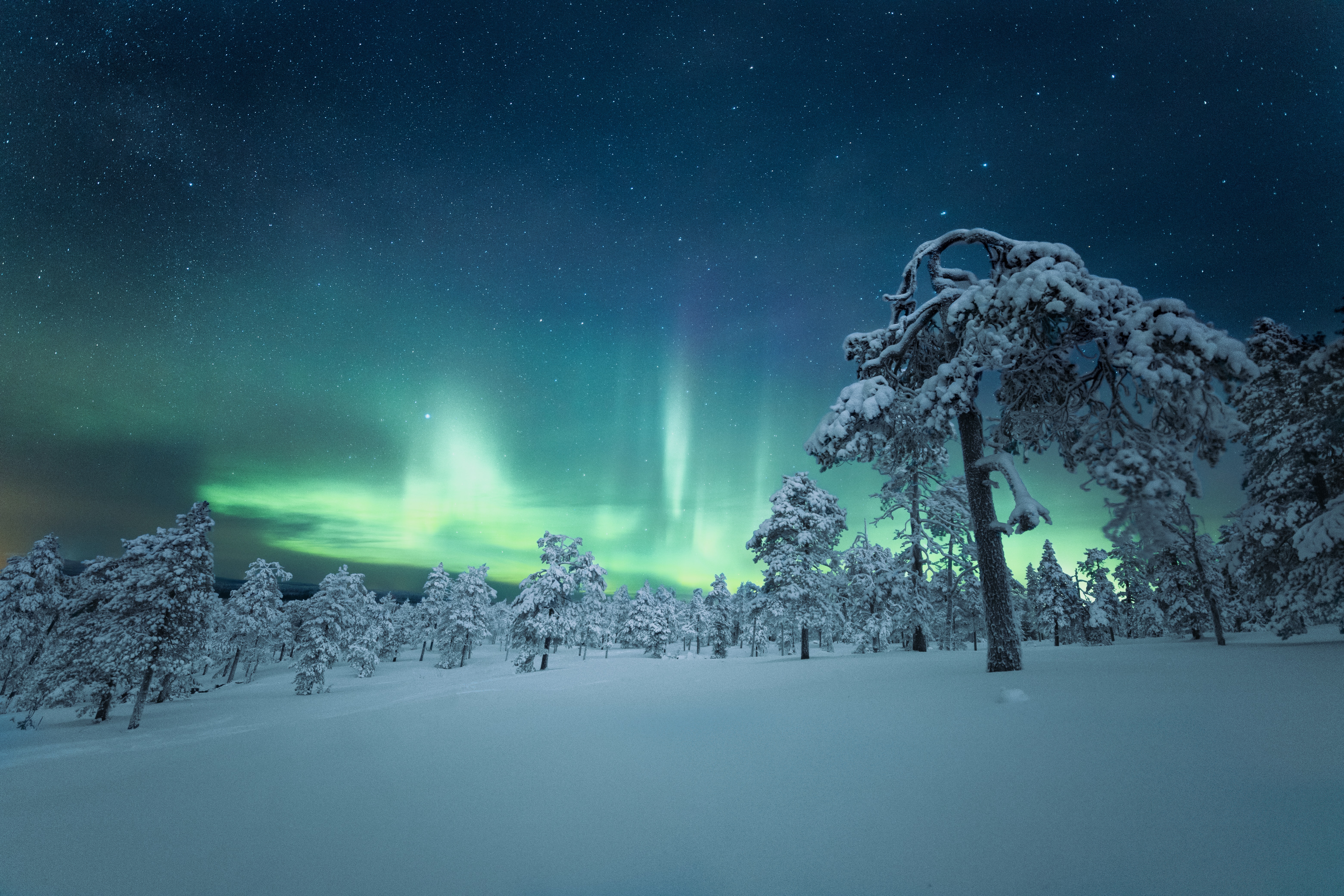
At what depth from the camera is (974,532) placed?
10664 millimetres

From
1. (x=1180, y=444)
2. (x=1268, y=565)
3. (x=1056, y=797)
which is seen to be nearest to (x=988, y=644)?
(x=1180, y=444)

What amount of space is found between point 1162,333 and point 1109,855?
24.3 feet

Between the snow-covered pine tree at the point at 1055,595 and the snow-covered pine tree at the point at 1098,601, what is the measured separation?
4.45 feet

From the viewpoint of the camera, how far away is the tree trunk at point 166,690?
86.5 feet

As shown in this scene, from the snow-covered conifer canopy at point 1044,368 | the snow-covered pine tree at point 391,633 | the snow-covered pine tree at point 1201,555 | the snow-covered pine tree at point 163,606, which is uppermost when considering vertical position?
the snow-covered conifer canopy at point 1044,368

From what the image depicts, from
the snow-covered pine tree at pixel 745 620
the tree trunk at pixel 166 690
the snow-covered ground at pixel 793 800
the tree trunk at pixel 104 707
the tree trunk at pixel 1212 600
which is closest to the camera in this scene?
the snow-covered ground at pixel 793 800

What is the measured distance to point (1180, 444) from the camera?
7.47 meters

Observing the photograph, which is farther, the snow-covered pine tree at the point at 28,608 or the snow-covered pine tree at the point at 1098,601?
the snow-covered pine tree at the point at 1098,601

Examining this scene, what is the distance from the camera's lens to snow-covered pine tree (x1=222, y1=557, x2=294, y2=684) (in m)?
52.3

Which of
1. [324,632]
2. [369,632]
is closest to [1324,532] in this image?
[324,632]

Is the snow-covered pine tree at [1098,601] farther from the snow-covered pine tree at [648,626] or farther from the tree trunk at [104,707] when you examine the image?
the tree trunk at [104,707]

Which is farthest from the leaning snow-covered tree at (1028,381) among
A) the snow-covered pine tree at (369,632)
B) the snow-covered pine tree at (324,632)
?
the snow-covered pine tree at (369,632)

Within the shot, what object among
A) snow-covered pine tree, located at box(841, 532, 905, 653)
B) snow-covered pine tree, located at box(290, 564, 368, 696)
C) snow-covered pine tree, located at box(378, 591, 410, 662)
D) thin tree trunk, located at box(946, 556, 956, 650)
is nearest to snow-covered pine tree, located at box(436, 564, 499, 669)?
snow-covered pine tree, located at box(290, 564, 368, 696)

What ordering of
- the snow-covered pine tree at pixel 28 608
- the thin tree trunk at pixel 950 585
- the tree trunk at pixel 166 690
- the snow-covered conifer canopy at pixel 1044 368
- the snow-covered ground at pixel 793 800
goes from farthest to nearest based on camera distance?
the snow-covered pine tree at pixel 28 608 → the tree trunk at pixel 166 690 → the thin tree trunk at pixel 950 585 → the snow-covered conifer canopy at pixel 1044 368 → the snow-covered ground at pixel 793 800
